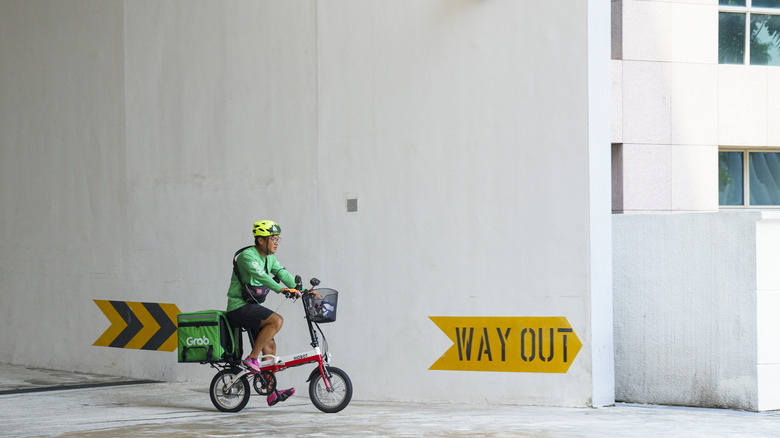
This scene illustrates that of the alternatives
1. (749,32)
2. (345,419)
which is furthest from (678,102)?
(345,419)

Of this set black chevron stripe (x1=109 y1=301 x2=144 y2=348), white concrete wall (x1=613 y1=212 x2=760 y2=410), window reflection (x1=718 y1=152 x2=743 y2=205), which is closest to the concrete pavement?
white concrete wall (x1=613 y1=212 x2=760 y2=410)

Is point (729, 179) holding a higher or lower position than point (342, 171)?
higher

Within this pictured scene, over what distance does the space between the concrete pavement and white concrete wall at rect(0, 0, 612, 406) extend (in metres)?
0.64

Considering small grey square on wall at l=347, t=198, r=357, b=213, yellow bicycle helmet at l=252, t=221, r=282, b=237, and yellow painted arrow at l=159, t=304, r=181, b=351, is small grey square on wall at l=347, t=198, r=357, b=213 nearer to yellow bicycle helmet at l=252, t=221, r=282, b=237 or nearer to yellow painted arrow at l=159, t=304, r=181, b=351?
yellow bicycle helmet at l=252, t=221, r=282, b=237

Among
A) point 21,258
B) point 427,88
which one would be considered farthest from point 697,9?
point 21,258

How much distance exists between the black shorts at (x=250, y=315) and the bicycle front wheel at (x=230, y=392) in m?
0.49

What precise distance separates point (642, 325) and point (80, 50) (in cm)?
867

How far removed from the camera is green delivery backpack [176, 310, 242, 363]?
10750 millimetres

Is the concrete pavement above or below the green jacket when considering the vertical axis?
below

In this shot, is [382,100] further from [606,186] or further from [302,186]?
[606,186]

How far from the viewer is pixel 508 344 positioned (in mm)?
11047

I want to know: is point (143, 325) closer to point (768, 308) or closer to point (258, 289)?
point (258, 289)

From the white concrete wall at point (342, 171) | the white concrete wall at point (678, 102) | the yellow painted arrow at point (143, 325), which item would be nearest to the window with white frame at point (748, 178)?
the white concrete wall at point (678, 102)

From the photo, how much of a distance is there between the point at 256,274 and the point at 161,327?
3.72 m
